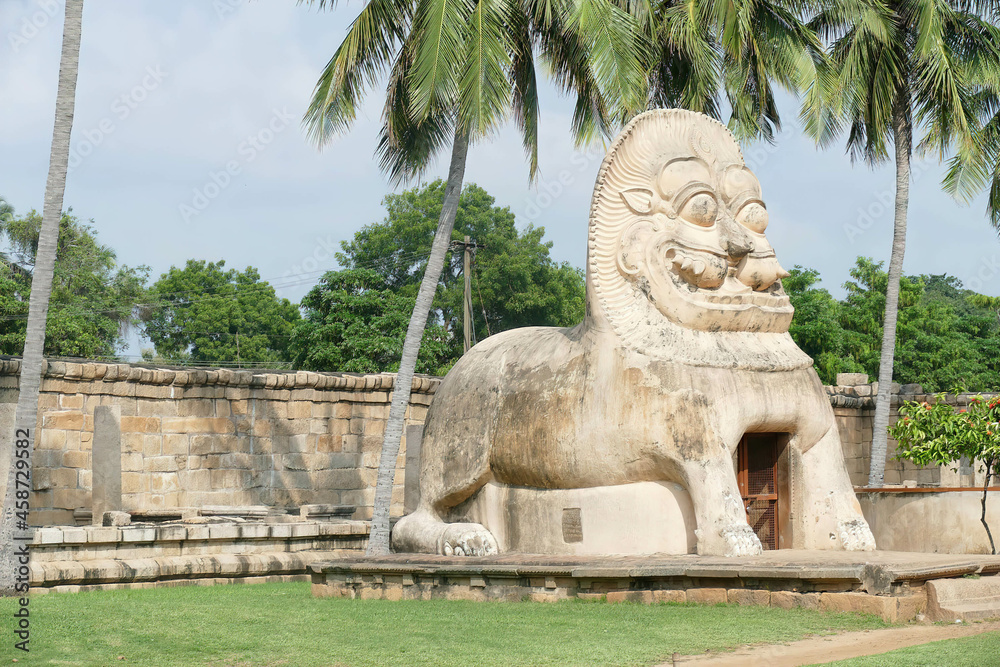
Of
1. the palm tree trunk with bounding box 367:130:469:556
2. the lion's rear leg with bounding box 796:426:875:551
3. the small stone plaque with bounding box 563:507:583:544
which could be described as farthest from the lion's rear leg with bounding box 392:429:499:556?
the lion's rear leg with bounding box 796:426:875:551

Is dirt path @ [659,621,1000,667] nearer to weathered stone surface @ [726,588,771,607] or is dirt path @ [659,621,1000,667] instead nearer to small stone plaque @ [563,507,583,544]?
weathered stone surface @ [726,588,771,607]

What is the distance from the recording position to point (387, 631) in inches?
276

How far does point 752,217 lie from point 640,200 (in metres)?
1.02

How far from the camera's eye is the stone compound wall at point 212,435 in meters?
13.9

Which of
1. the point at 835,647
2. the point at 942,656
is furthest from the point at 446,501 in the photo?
the point at 942,656

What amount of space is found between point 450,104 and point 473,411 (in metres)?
3.28

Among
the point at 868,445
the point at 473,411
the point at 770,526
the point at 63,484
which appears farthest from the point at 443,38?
the point at 868,445

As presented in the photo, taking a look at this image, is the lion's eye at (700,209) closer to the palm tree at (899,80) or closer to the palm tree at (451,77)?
the palm tree at (451,77)

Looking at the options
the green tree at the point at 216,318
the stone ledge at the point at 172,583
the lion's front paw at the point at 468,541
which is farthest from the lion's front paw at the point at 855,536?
the green tree at the point at 216,318

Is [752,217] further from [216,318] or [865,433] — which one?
[216,318]

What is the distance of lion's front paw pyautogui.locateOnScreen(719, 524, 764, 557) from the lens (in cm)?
838

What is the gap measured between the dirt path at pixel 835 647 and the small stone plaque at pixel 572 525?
283cm

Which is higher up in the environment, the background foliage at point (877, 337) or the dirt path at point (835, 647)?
the background foliage at point (877, 337)

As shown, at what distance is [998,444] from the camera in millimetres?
10242
